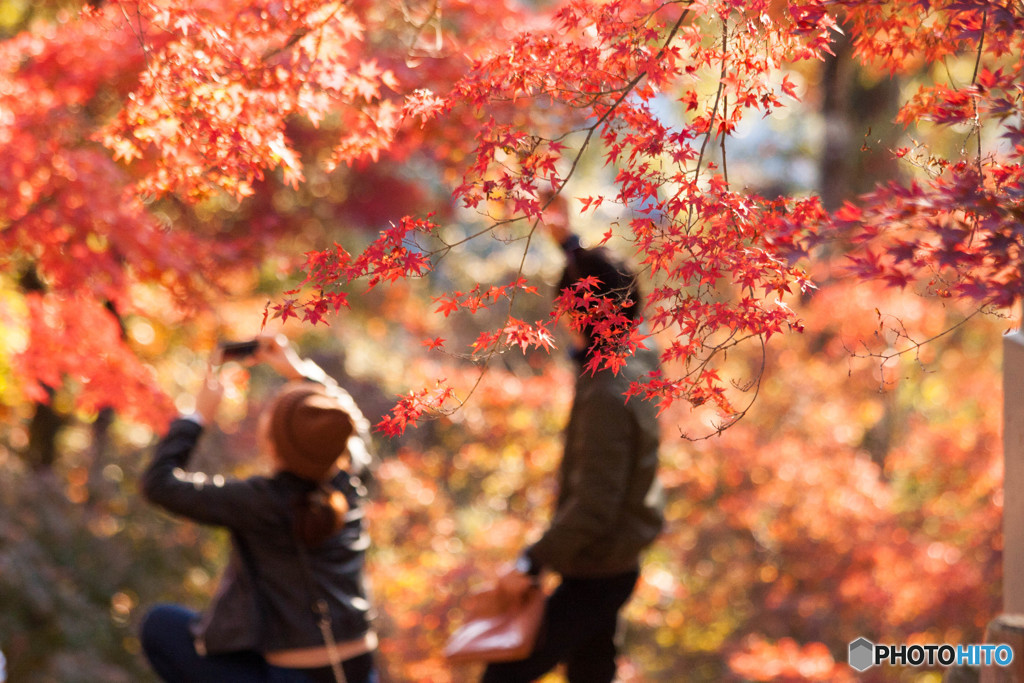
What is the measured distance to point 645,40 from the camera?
6.02 feet

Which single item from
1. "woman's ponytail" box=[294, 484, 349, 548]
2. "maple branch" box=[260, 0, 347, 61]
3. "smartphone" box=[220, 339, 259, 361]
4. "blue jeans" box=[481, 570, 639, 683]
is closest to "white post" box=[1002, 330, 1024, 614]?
"blue jeans" box=[481, 570, 639, 683]

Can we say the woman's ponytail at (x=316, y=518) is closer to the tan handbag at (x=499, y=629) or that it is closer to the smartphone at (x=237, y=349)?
the tan handbag at (x=499, y=629)

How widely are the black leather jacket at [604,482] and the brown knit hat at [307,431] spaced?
2.12 feet

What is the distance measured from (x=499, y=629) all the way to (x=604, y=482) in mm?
534

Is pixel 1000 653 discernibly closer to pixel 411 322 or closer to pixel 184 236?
pixel 184 236

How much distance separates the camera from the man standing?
2.62 m

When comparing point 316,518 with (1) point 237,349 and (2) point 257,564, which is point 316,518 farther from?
(1) point 237,349

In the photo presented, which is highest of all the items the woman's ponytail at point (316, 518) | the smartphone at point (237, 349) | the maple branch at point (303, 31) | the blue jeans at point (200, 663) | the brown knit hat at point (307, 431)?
the maple branch at point (303, 31)

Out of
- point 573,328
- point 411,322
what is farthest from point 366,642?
point 411,322

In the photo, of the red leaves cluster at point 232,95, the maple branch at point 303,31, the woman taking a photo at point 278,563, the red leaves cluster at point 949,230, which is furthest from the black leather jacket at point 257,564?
the red leaves cluster at point 949,230

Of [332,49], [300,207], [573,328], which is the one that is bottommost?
[573,328]

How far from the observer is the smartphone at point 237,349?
2.96 metres

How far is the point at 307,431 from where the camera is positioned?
2.56 metres

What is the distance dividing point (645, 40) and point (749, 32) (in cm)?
20
